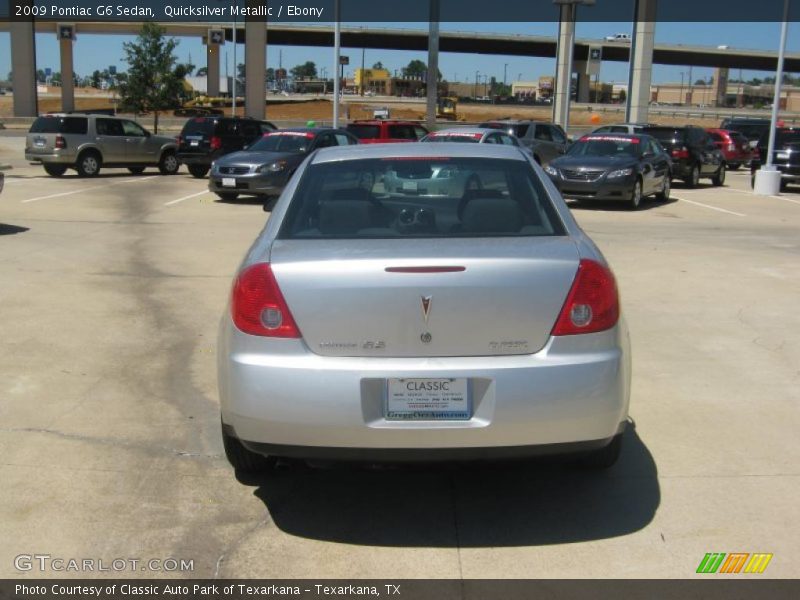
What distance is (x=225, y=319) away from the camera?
4.16m

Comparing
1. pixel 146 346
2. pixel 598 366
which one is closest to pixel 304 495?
pixel 598 366

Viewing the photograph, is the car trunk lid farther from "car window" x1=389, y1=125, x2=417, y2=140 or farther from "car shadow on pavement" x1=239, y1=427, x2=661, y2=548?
"car window" x1=389, y1=125, x2=417, y2=140

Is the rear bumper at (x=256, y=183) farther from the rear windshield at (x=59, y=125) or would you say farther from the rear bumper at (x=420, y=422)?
the rear bumper at (x=420, y=422)

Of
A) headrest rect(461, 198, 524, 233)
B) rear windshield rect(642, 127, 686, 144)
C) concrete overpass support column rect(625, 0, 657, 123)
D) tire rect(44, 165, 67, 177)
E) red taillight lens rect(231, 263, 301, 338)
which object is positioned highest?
concrete overpass support column rect(625, 0, 657, 123)

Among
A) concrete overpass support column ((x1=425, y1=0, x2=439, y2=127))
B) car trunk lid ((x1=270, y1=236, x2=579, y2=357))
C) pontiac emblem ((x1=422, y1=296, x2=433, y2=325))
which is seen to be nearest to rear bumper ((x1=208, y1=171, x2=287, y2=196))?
car trunk lid ((x1=270, y1=236, x2=579, y2=357))

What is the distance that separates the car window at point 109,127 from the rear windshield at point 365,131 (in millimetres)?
6434

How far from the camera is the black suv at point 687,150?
2347 cm

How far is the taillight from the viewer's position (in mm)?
23641

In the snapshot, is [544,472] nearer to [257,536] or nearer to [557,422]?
[557,422]

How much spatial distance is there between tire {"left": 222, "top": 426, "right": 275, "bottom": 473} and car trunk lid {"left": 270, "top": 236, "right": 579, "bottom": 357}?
0.90m

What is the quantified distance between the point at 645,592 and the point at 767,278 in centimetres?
760

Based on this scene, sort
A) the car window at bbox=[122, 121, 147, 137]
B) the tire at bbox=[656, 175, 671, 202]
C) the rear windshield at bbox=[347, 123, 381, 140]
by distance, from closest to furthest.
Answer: the tire at bbox=[656, 175, 671, 202] < the rear windshield at bbox=[347, 123, 381, 140] < the car window at bbox=[122, 121, 147, 137]

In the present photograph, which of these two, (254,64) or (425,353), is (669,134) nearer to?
(425,353)

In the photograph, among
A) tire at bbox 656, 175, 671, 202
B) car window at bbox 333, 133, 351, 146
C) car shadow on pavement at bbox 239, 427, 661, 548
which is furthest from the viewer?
car window at bbox 333, 133, 351, 146
